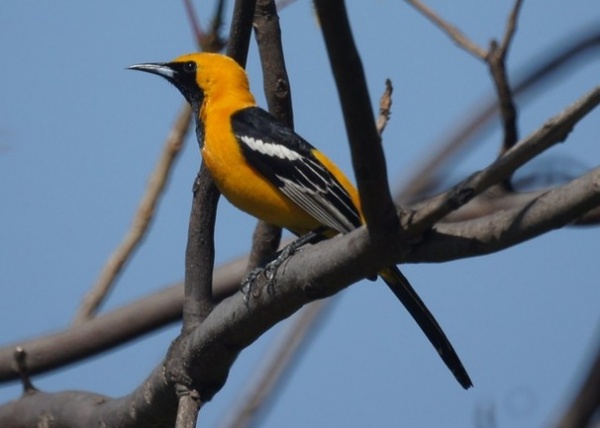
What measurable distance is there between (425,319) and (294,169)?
84cm

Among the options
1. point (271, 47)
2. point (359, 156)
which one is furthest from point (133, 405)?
point (359, 156)

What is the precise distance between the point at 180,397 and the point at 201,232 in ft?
2.29

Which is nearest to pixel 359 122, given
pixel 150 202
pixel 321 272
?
pixel 321 272

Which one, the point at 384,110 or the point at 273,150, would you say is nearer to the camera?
the point at 384,110

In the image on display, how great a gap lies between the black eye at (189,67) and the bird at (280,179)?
0.21m

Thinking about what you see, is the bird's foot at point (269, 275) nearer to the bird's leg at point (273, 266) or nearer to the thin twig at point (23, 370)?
the bird's leg at point (273, 266)

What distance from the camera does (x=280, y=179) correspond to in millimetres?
4285

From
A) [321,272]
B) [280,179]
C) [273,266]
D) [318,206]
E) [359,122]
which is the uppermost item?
[280,179]

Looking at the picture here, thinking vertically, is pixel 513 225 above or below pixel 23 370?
below

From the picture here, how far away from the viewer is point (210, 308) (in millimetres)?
4012

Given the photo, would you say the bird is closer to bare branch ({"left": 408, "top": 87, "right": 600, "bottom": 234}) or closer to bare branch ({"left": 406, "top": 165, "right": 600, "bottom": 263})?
bare branch ({"left": 406, "top": 165, "right": 600, "bottom": 263})

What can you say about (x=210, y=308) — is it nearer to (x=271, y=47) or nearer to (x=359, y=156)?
(x=271, y=47)

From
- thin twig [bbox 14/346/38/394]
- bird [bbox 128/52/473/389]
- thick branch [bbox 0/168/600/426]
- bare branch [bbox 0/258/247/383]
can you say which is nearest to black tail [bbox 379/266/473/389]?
bird [bbox 128/52/473/389]

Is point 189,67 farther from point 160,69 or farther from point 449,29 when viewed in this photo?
point 449,29
